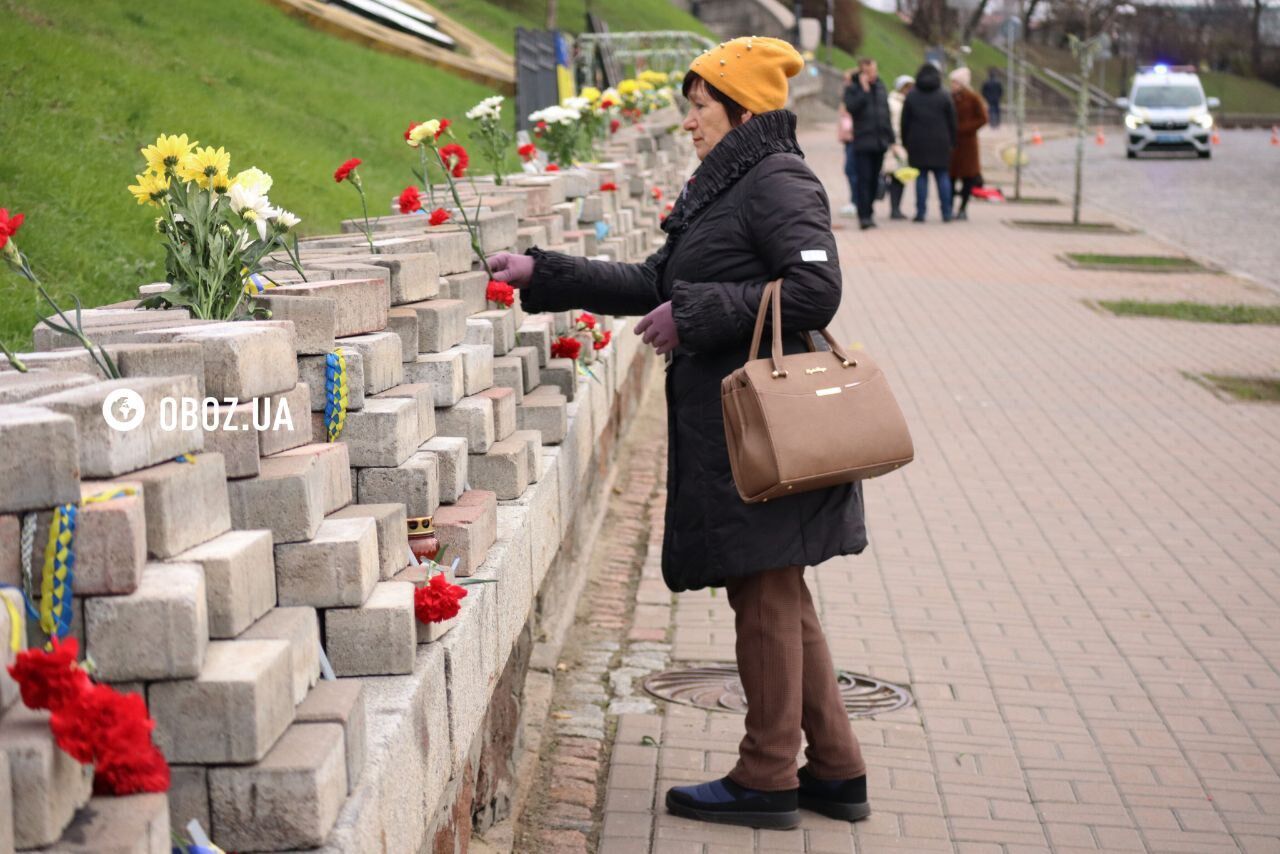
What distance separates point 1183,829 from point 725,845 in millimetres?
1255

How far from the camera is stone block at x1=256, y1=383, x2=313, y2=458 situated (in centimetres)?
292

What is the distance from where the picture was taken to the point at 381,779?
2715mm

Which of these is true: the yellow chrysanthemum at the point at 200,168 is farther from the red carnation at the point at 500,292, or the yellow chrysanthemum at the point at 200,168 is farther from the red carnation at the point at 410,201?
the red carnation at the point at 410,201

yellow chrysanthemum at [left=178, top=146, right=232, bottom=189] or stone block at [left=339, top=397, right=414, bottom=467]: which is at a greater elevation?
yellow chrysanthemum at [left=178, top=146, right=232, bottom=189]

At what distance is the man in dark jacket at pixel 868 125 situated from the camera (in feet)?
65.6

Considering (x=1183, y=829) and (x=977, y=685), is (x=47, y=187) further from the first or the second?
(x=1183, y=829)

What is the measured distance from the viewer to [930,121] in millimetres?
20781

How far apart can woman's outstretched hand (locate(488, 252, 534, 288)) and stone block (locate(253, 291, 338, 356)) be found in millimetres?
1275

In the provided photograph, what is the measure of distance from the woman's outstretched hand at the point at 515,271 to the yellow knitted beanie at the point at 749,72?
32.0 inches

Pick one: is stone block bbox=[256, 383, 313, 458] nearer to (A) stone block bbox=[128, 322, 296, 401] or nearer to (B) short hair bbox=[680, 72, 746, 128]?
(A) stone block bbox=[128, 322, 296, 401]

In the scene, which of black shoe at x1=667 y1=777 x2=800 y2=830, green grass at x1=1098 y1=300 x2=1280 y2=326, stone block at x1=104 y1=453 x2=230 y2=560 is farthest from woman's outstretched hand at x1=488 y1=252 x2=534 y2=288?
green grass at x1=1098 y1=300 x2=1280 y2=326

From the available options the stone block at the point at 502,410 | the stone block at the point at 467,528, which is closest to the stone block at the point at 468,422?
the stone block at the point at 502,410

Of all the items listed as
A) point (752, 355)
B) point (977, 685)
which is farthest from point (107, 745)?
point (977, 685)

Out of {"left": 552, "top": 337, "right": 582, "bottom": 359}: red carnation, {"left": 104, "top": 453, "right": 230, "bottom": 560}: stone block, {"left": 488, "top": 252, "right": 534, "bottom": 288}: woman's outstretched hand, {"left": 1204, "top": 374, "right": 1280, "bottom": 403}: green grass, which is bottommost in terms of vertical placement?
{"left": 1204, "top": 374, "right": 1280, "bottom": 403}: green grass
